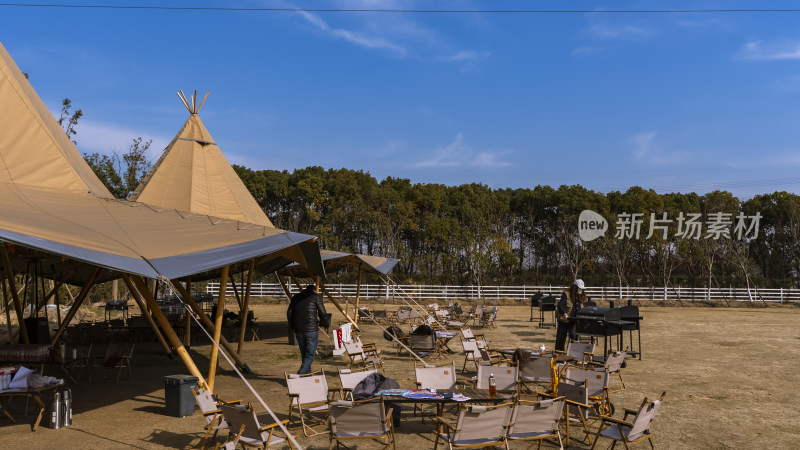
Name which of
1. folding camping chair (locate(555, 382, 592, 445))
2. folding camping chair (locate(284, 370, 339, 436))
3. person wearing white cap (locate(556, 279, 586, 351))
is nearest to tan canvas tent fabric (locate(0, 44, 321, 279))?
folding camping chair (locate(284, 370, 339, 436))

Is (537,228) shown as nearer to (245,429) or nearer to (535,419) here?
(535,419)

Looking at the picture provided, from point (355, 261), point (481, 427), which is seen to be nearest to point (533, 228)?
point (355, 261)

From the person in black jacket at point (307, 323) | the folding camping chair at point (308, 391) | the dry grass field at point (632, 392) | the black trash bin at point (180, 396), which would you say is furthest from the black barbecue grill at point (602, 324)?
the black trash bin at point (180, 396)

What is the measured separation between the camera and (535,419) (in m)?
5.75

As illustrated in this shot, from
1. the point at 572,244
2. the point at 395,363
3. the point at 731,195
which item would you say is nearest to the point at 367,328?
the point at 395,363

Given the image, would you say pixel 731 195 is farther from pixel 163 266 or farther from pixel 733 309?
pixel 163 266

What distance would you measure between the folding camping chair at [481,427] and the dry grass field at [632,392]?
40.8 inches

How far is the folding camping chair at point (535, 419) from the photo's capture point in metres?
5.67

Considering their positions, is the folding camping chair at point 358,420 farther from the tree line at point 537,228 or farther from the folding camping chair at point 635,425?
the tree line at point 537,228

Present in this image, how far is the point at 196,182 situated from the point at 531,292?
23.6 m

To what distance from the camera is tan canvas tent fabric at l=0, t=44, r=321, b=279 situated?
6762 millimetres

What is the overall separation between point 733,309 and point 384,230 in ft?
65.6

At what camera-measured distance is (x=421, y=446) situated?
645 cm

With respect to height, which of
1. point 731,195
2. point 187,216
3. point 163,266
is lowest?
point 163,266
